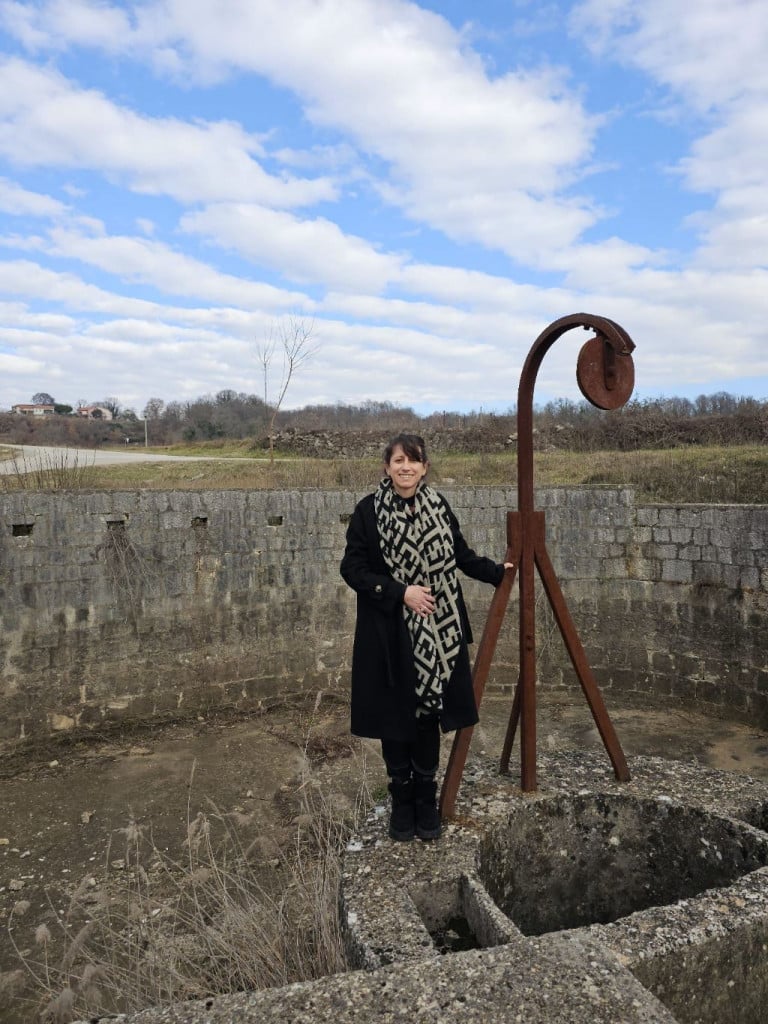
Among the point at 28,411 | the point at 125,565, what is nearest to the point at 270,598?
the point at 125,565

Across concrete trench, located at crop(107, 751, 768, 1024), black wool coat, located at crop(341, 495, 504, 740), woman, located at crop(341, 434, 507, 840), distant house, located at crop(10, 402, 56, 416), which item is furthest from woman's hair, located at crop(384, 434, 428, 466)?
distant house, located at crop(10, 402, 56, 416)

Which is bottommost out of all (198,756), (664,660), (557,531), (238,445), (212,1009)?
(198,756)

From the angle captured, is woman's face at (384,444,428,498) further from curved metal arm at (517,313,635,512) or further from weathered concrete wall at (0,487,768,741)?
weathered concrete wall at (0,487,768,741)

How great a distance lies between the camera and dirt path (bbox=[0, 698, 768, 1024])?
4.38m

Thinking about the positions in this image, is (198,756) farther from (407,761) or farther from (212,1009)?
(212,1009)

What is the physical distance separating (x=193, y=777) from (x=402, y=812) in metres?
3.43

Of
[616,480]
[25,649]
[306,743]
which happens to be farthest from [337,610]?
[616,480]

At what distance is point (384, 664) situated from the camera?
9.13 feet

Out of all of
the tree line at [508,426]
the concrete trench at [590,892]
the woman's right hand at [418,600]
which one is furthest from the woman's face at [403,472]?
the tree line at [508,426]

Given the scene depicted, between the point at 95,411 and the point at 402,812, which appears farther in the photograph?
the point at 95,411

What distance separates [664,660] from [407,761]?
5.19 metres

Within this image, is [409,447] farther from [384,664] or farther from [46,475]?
[46,475]

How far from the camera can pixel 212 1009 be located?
1.76 m

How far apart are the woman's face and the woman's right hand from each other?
0.41 m
